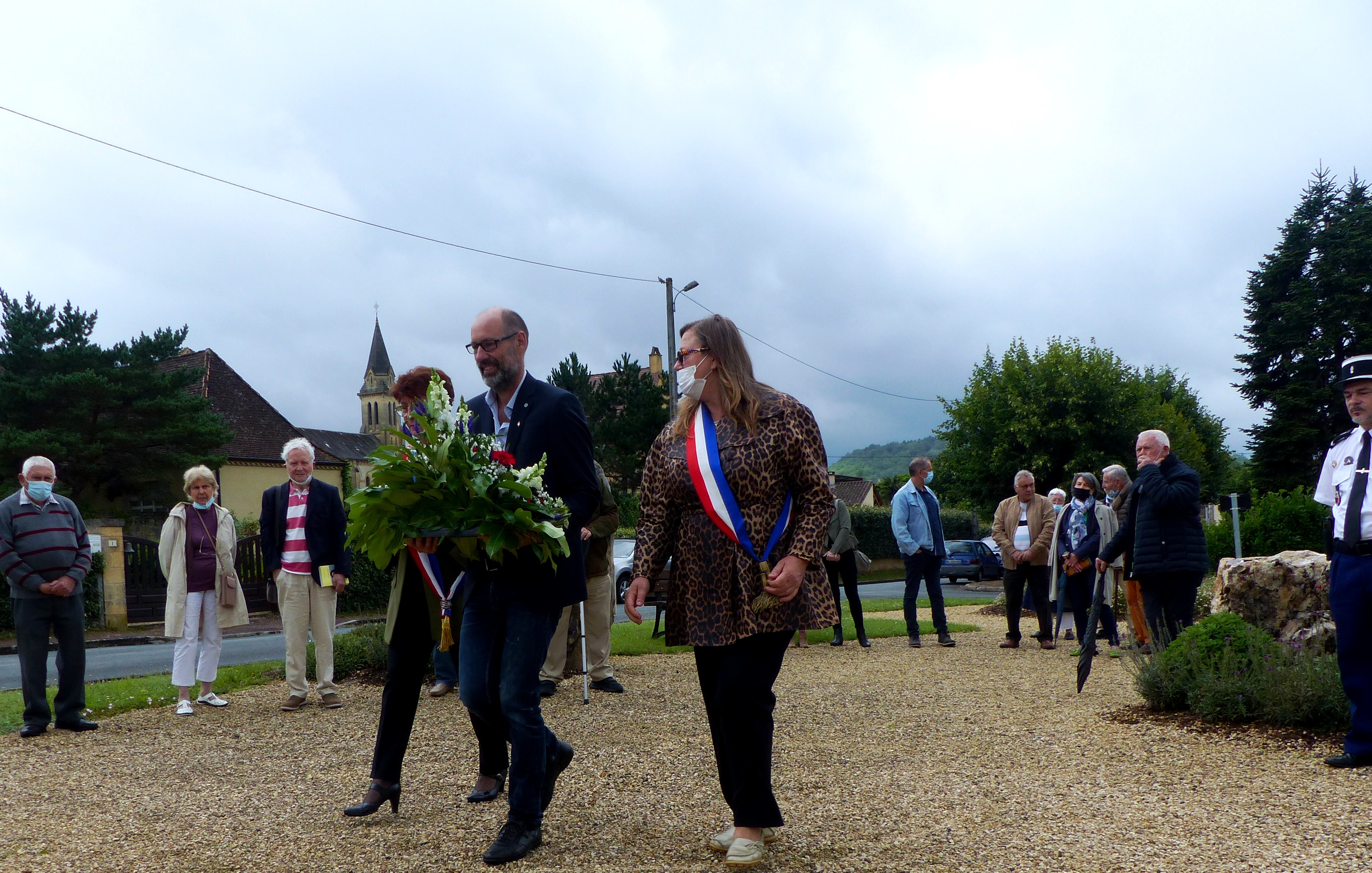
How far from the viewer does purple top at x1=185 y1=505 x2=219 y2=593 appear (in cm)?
785

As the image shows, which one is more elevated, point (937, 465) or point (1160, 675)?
point (937, 465)

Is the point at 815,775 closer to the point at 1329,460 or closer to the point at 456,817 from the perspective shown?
the point at 456,817

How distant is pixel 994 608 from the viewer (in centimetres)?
1697

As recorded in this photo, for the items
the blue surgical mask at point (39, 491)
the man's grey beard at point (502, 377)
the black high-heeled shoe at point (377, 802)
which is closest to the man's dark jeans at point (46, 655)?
the blue surgical mask at point (39, 491)

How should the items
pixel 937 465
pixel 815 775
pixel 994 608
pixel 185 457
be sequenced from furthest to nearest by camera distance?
1. pixel 937 465
2. pixel 185 457
3. pixel 994 608
4. pixel 815 775

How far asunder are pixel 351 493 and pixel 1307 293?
48.0m

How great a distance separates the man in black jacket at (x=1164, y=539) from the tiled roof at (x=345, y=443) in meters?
78.4

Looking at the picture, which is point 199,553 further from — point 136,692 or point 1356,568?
point 1356,568

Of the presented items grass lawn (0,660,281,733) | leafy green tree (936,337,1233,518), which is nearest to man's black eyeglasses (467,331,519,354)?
grass lawn (0,660,281,733)

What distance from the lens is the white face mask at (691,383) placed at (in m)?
3.86

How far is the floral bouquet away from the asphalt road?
835 centimetres

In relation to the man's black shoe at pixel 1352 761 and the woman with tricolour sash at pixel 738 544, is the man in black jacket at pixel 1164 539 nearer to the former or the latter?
the man's black shoe at pixel 1352 761

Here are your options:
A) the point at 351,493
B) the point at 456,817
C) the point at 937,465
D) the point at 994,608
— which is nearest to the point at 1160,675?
the point at 456,817

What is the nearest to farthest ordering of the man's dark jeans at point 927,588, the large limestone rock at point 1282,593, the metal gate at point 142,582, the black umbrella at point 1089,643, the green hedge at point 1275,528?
the black umbrella at point 1089,643 < the large limestone rock at point 1282,593 < the man's dark jeans at point 927,588 < the metal gate at point 142,582 < the green hedge at point 1275,528
